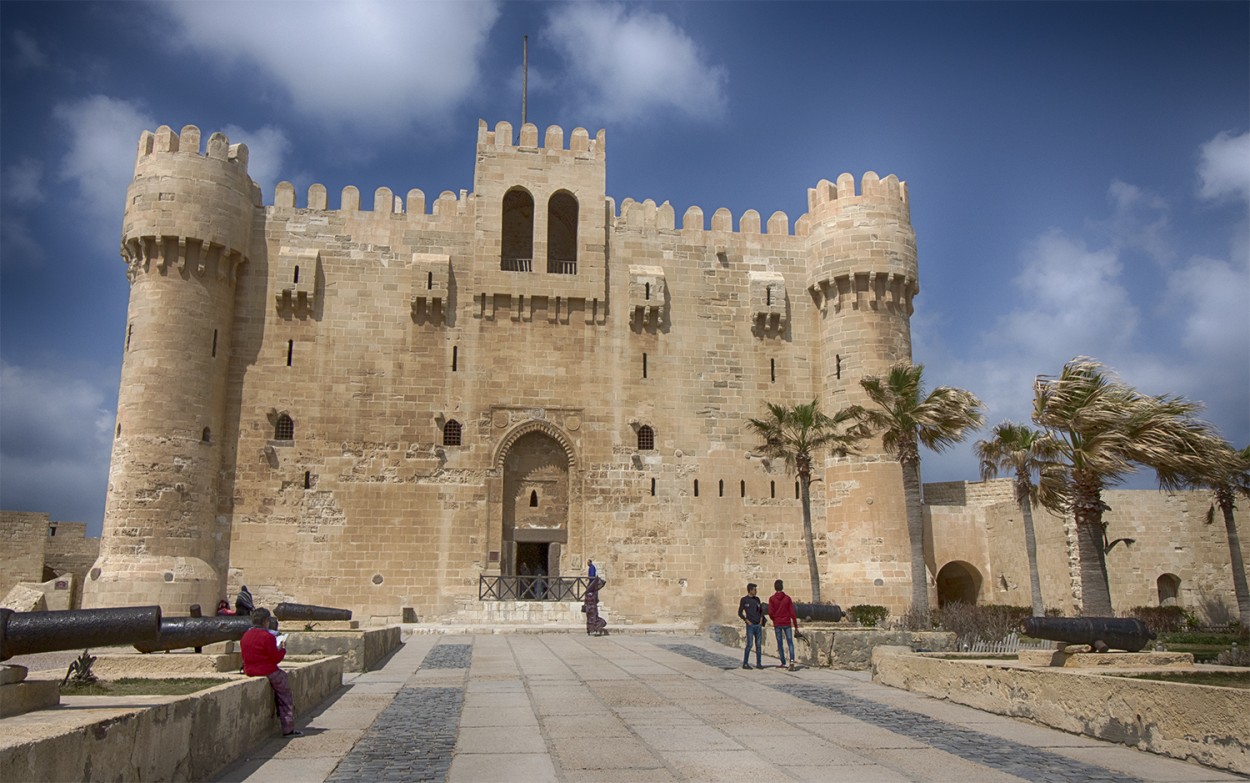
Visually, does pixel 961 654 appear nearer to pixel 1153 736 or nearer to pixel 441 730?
pixel 1153 736

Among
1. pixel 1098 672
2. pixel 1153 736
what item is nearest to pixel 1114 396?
pixel 1098 672

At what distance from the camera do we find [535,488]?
2375 centimetres

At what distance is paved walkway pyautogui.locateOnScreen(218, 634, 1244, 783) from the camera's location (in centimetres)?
589

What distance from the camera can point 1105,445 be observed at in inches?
525

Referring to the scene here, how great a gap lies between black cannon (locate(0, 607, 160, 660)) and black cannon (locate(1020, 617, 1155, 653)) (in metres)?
7.31

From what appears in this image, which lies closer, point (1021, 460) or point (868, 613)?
point (1021, 460)

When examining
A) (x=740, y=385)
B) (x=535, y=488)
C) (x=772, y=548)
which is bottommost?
(x=772, y=548)

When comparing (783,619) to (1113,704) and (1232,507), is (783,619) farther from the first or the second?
(1232,507)

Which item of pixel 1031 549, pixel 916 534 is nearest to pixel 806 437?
pixel 916 534

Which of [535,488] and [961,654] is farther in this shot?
[535,488]

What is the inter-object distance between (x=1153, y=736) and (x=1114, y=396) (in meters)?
8.56

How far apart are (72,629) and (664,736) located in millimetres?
4112

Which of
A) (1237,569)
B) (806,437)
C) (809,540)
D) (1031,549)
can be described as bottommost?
(1237,569)

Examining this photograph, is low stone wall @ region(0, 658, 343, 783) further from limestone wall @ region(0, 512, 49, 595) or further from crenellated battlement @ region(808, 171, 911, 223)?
limestone wall @ region(0, 512, 49, 595)
